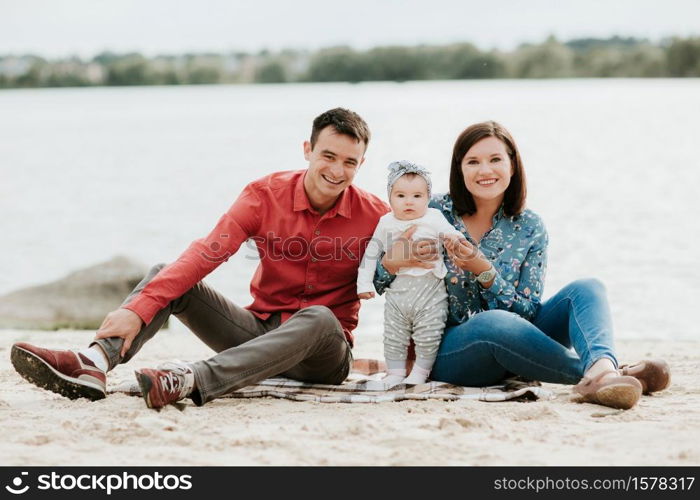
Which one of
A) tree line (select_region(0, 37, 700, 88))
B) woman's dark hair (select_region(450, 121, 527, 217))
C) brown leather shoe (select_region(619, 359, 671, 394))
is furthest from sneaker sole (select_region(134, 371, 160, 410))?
tree line (select_region(0, 37, 700, 88))

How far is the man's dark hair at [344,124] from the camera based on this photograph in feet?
13.2

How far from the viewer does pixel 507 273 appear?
13.4 ft

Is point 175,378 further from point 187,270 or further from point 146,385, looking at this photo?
point 187,270

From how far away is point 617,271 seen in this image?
1296 cm

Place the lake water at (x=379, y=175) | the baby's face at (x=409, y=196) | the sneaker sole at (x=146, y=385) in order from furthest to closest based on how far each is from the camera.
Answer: the lake water at (x=379, y=175) → the baby's face at (x=409, y=196) → the sneaker sole at (x=146, y=385)

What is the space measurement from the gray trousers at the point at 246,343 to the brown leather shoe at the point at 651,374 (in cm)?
132

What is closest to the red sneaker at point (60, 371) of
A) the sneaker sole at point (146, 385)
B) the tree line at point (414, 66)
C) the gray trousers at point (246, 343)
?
the gray trousers at point (246, 343)

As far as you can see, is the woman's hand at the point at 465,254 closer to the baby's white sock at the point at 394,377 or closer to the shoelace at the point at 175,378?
the baby's white sock at the point at 394,377

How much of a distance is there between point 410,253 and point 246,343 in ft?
2.92

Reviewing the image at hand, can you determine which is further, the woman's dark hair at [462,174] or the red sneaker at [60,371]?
the woman's dark hair at [462,174]

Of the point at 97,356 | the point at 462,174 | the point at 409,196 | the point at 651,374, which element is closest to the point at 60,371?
the point at 97,356

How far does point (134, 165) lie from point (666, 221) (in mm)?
19904
